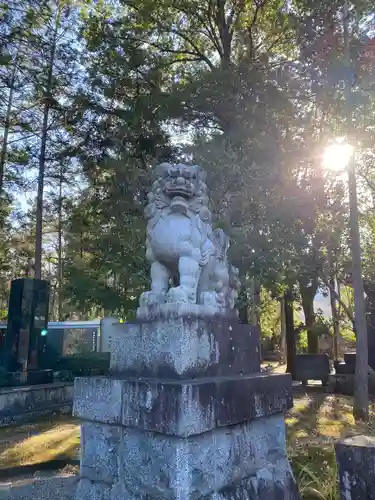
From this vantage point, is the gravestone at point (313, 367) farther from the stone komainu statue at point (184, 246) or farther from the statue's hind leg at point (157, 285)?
the statue's hind leg at point (157, 285)

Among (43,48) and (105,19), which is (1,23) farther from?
(105,19)

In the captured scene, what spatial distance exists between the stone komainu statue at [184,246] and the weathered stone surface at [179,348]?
0.62 feet

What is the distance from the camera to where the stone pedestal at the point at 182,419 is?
2.56 meters

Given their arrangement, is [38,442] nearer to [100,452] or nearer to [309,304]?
[100,452]

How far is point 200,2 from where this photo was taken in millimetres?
11531

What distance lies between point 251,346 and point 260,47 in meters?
10.6

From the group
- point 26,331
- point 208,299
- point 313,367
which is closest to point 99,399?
point 208,299

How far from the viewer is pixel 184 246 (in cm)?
326

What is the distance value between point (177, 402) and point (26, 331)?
9126 millimetres

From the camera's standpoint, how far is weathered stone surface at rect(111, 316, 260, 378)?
2.87 meters

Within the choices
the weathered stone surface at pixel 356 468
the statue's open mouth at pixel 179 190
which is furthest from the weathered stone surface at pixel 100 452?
the statue's open mouth at pixel 179 190

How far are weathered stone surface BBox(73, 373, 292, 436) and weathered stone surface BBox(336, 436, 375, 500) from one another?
25.1 inches

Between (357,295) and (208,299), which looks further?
(357,295)

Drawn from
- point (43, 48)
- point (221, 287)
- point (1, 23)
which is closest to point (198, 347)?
point (221, 287)
